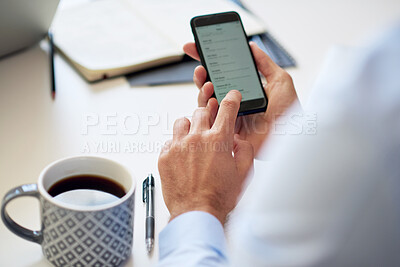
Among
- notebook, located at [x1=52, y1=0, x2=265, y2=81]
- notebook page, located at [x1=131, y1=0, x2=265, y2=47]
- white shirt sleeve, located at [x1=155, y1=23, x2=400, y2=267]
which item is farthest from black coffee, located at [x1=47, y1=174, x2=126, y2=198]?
notebook page, located at [x1=131, y1=0, x2=265, y2=47]

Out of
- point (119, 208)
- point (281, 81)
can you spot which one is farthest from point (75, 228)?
point (281, 81)

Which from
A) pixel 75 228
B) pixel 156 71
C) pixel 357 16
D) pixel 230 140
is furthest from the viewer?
pixel 357 16

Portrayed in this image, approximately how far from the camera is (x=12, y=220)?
486 millimetres

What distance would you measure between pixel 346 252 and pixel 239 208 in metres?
0.27

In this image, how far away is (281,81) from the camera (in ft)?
2.55

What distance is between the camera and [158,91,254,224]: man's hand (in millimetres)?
504

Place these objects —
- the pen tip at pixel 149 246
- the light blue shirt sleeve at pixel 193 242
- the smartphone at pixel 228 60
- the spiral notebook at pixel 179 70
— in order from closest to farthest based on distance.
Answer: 1. the light blue shirt sleeve at pixel 193 242
2. the pen tip at pixel 149 246
3. the smartphone at pixel 228 60
4. the spiral notebook at pixel 179 70

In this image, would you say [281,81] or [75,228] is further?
[281,81]

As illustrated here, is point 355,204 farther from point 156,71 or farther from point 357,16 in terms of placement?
point 357,16

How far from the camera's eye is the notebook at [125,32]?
0.85 metres

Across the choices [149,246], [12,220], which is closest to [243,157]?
[149,246]

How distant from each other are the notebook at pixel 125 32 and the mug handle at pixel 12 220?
0.39 m

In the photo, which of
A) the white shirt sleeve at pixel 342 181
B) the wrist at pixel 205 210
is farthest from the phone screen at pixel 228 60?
the white shirt sleeve at pixel 342 181

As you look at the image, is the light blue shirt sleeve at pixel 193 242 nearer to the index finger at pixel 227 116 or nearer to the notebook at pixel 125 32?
the index finger at pixel 227 116
